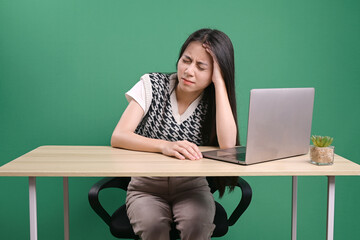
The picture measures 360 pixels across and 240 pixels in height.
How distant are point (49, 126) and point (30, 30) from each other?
1.92ft

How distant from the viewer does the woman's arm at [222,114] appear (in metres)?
1.84

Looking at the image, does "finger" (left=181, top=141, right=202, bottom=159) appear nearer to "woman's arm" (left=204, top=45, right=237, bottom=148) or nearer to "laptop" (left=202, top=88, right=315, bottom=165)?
"laptop" (left=202, top=88, right=315, bottom=165)

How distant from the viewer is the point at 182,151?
1.58 metres

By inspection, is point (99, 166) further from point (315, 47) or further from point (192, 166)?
point (315, 47)

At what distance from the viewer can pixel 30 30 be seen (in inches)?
96.5

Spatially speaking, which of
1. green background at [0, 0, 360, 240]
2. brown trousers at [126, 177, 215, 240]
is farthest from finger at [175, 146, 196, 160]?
green background at [0, 0, 360, 240]

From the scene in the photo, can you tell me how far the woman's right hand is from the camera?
1565 mm

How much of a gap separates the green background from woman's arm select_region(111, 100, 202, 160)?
2.29 ft

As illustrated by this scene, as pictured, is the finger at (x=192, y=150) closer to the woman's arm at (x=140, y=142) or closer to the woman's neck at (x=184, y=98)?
the woman's arm at (x=140, y=142)

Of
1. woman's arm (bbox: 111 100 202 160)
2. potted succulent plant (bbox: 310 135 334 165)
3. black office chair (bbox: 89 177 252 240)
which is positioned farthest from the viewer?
black office chair (bbox: 89 177 252 240)

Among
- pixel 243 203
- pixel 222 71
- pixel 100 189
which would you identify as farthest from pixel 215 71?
pixel 100 189

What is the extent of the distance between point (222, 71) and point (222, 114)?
0.65 feet

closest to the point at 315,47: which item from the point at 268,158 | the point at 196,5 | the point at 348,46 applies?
the point at 348,46

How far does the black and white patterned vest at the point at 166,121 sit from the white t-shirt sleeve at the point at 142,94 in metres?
0.03
